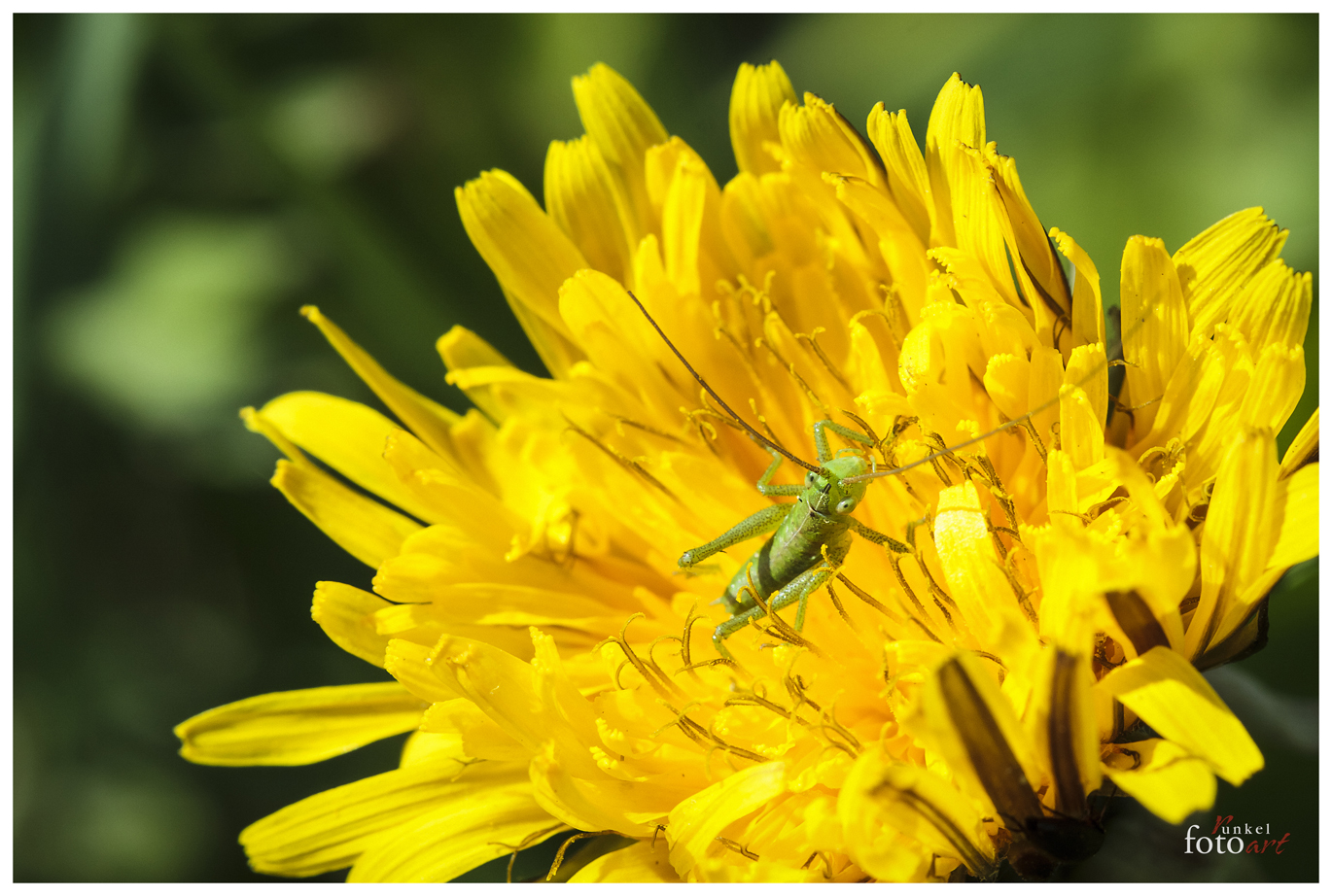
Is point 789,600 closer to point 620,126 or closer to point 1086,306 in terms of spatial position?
point 1086,306

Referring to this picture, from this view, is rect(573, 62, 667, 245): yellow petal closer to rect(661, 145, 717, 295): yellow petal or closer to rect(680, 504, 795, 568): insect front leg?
rect(661, 145, 717, 295): yellow petal

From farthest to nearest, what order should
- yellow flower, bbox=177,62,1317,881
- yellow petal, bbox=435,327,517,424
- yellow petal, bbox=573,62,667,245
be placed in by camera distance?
1. yellow petal, bbox=435,327,517,424
2. yellow petal, bbox=573,62,667,245
3. yellow flower, bbox=177,62,1317,881

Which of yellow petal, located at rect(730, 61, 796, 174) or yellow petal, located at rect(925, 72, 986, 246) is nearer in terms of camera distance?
yellow petal, located at rect(925, 72, 986, 246)

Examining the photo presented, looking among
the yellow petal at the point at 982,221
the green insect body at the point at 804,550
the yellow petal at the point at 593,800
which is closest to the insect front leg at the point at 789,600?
the green insect body at the point at 804,550

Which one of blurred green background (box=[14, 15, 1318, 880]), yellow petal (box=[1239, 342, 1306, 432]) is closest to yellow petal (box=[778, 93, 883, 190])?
blurred green background (box=[14, 15, 1318, 880])

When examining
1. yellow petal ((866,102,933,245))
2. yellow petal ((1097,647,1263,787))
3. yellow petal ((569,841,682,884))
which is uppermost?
yellow petal ((866,102,933,245))

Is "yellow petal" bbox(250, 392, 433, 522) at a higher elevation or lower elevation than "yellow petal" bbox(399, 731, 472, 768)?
higher
